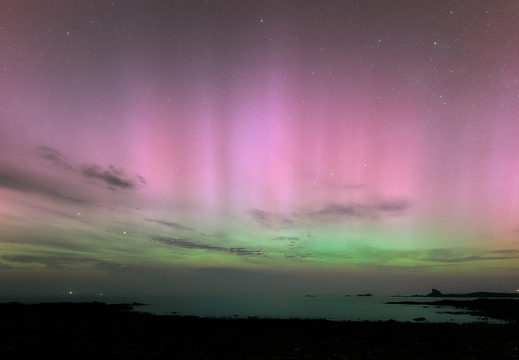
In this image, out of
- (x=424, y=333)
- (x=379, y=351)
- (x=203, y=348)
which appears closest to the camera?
(x=379, y=351)

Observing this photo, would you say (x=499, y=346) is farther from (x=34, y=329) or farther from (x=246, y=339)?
(x=34, y=329)

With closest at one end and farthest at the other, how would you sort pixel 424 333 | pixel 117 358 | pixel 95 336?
pixel 117 358, pixel 95 336, pixel 424 333

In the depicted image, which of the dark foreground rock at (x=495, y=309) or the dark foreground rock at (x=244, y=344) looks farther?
the dark foreground rock at (x=495, y=309)

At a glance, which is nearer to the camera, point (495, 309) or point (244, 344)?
point (244, 344)

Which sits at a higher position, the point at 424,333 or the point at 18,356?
the point at 18,356

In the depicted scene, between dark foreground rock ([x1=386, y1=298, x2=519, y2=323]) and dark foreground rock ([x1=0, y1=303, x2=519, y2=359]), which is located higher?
dark foreground rock ([x1=0, y1=303, x2=519, y2=359])

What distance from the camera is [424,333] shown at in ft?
92.2

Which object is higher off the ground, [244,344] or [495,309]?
[244,344]

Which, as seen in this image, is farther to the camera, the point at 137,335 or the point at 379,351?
the point at 137,335

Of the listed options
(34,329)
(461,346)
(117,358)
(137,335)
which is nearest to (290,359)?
(117,358)

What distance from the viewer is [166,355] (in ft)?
63.6

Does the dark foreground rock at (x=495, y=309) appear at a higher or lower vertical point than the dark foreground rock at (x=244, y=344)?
lower

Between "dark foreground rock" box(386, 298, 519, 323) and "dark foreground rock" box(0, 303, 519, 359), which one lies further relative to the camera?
"dark foreground rock" box(386, 298, 519, 323)

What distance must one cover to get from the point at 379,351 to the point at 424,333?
1067cm
